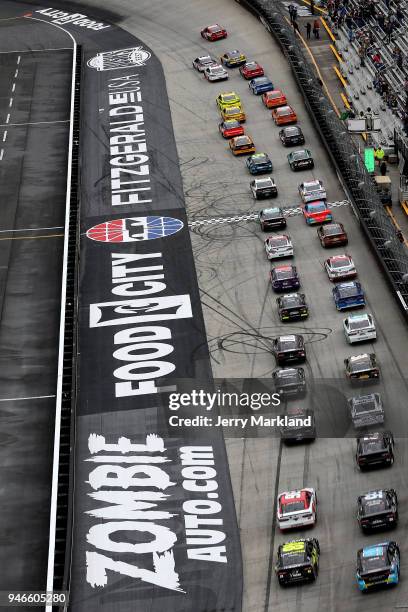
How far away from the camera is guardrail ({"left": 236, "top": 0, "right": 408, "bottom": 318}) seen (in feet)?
253

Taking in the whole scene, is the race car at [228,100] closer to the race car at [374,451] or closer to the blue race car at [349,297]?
the blue race car at [349,297]

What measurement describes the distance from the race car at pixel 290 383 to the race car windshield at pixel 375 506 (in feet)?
33.9

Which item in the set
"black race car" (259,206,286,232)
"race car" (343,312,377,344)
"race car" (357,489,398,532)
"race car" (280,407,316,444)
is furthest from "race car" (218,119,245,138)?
"race car" (357,489,398,532)

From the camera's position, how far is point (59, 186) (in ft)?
304

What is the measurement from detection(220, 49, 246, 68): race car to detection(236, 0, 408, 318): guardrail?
3163mm

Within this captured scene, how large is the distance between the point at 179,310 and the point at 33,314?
7.65 metres

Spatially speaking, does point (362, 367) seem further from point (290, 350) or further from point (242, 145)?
point (242, 145)

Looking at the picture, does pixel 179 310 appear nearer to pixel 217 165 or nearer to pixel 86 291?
pixel 86 291

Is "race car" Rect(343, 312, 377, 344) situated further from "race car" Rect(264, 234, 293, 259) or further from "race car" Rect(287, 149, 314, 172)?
"race car" Rect(287, 149, 314, 172)

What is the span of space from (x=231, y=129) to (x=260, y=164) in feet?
22.6

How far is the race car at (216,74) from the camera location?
10656cm

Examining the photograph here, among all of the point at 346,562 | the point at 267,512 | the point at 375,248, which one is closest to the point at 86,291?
the point at 375,248

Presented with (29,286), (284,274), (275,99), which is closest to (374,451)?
(284,274)

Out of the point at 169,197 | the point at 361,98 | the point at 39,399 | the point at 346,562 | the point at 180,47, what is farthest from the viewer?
the point at 180,47
